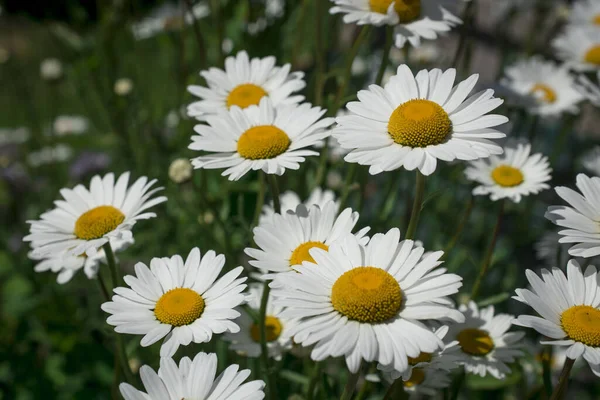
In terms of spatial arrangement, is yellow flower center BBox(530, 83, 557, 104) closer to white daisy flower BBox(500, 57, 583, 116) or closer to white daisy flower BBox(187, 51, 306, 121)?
white daisy flower BBox(500, 57, 583, 116)

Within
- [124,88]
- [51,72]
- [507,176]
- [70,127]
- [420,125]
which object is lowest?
[70,127]

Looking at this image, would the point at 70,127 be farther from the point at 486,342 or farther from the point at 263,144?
the point at 486,342

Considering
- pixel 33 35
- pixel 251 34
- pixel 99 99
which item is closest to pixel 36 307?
pixel 99 99

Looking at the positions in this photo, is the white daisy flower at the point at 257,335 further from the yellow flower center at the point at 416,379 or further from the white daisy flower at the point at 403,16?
the white daisy flower at the point at 403,16

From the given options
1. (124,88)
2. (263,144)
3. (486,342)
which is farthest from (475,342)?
(124,88)

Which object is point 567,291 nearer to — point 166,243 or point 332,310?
point 332,310
